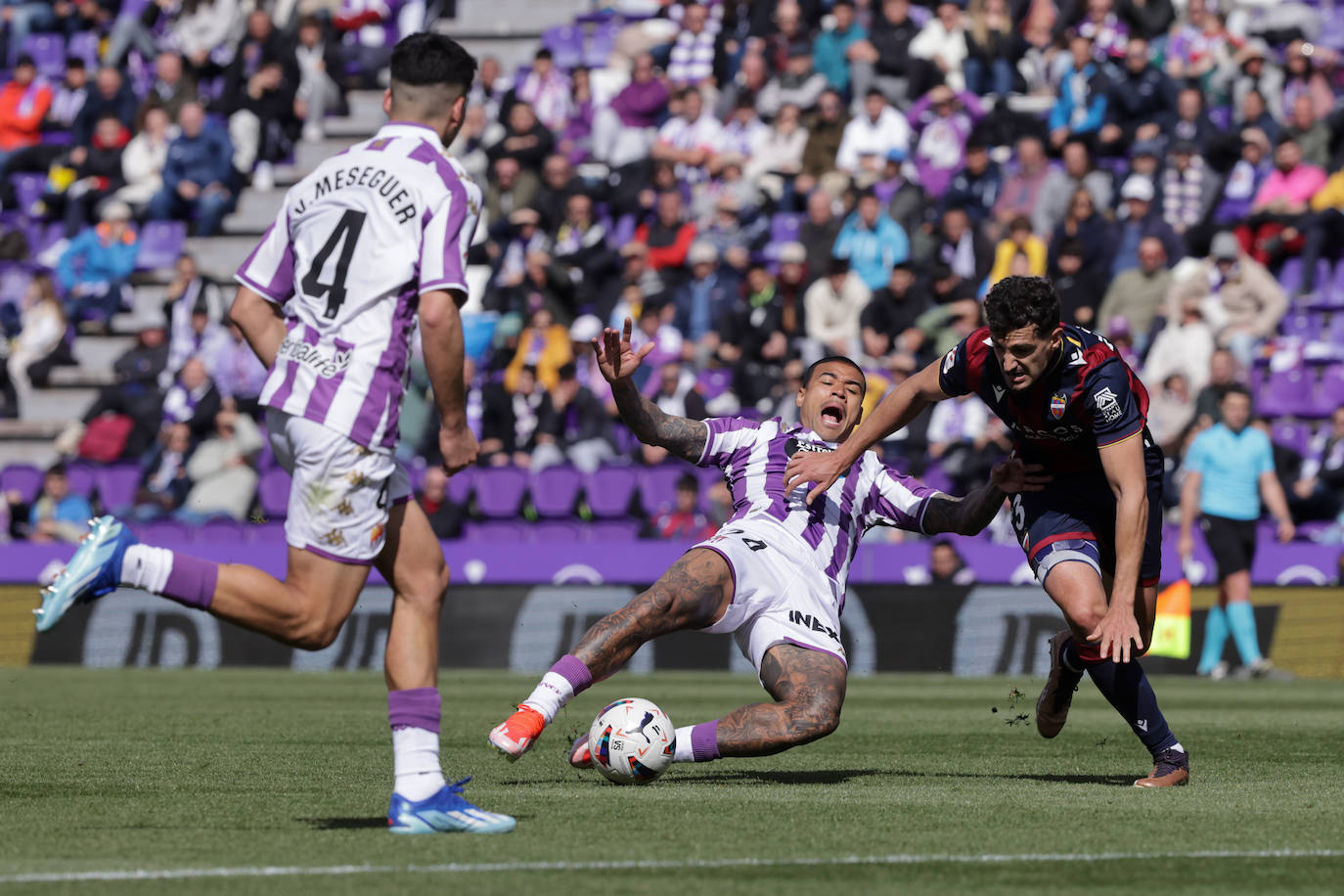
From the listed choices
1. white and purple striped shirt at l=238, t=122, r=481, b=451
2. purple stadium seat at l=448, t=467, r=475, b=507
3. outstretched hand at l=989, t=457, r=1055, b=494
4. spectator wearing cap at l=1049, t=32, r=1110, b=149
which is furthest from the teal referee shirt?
white and purple striped shirt at l=238, t=122, r=481, b=451

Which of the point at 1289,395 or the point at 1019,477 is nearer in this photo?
the point at 1019,477

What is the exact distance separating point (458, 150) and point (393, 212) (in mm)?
19486

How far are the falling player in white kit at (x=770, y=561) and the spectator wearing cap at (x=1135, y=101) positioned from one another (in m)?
12.9

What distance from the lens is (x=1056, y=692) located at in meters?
8.54

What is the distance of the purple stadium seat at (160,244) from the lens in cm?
2583

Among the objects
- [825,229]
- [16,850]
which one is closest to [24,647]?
[825,229]

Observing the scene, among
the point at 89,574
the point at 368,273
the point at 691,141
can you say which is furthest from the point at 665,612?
the point at 691,141

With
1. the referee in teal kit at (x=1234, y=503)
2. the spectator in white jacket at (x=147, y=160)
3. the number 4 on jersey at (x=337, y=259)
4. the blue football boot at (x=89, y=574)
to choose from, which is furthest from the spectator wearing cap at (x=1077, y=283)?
the blue football boot at (x=89, y=574)

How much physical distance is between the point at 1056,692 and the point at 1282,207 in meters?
12.3

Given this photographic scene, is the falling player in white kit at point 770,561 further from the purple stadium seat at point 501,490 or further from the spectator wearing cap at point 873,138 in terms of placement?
the spectator wearing cap at point 873,138

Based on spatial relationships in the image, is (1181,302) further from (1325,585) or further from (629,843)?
(629,843)

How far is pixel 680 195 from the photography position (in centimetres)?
2261

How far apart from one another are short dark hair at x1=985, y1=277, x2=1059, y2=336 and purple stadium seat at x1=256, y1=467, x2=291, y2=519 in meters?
14.2

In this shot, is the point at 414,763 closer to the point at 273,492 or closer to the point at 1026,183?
the point at 273,492
